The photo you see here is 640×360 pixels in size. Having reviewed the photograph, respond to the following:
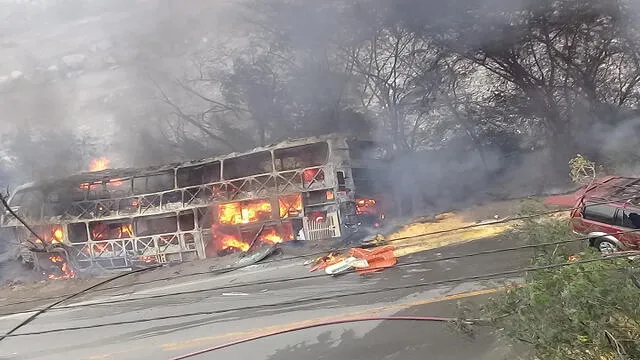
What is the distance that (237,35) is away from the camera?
29.7 metres

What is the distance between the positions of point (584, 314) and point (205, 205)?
14460mm

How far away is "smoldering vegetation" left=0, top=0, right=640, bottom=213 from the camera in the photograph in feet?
67.2

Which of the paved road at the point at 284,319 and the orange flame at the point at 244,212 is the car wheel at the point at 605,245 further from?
the orange flame at the point at 244,212

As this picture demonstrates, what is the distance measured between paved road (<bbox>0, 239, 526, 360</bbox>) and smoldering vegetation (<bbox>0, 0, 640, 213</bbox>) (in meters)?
9.38

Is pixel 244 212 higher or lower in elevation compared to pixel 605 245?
higher

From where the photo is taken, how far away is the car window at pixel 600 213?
10.2m

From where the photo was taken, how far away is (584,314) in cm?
525

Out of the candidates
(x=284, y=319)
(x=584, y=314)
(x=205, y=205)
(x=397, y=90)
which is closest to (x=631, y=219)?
(x=584, y=314)

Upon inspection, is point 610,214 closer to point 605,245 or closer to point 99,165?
point 605,245

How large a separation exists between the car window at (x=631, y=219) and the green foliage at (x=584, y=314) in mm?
4443

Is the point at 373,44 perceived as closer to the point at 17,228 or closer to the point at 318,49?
the point at 318,49

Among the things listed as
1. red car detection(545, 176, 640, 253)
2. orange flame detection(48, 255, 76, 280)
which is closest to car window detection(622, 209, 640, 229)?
red car detection(545, 176, 640, 253)

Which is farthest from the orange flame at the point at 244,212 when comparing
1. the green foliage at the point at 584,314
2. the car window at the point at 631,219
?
the green foliage at the point at 584,314

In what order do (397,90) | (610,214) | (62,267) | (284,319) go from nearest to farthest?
(610,214) < (284,319) < (62,267) < (397,90)
